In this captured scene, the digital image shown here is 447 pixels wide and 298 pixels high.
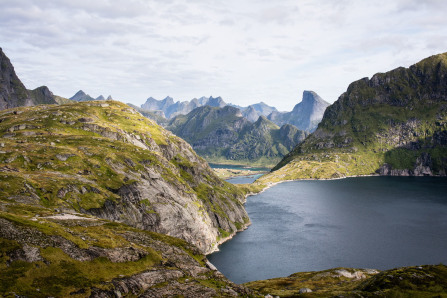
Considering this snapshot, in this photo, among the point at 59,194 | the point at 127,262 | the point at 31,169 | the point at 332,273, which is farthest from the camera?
the point at 31,169

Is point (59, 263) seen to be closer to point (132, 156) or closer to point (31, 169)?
point (31, 169)

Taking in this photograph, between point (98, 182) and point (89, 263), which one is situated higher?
point (98, 182)

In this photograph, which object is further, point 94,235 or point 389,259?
point 389,259

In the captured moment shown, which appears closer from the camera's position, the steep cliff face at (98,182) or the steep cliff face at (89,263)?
the steep cliff face at (89,263)

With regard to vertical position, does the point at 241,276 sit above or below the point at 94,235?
below

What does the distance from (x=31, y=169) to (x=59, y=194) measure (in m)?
27.6

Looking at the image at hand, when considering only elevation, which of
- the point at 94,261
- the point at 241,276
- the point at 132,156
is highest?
the point at 132,156

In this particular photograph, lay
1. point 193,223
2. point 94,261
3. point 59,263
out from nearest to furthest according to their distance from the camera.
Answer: point 59,263 < point 94,261 < point 193,223

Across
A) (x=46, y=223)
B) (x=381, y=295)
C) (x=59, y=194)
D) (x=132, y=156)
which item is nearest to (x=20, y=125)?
(x=132, y=156)

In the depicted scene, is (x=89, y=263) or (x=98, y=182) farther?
(x=98, y=182)

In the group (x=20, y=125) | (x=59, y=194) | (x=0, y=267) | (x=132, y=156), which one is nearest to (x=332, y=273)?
(x=0, y=267)

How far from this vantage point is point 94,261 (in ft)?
207

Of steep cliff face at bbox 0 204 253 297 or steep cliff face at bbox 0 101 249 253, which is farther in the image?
steep cliff face at bbox 0 101 249 253

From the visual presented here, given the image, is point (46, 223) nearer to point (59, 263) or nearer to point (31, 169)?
point (59, 263)
